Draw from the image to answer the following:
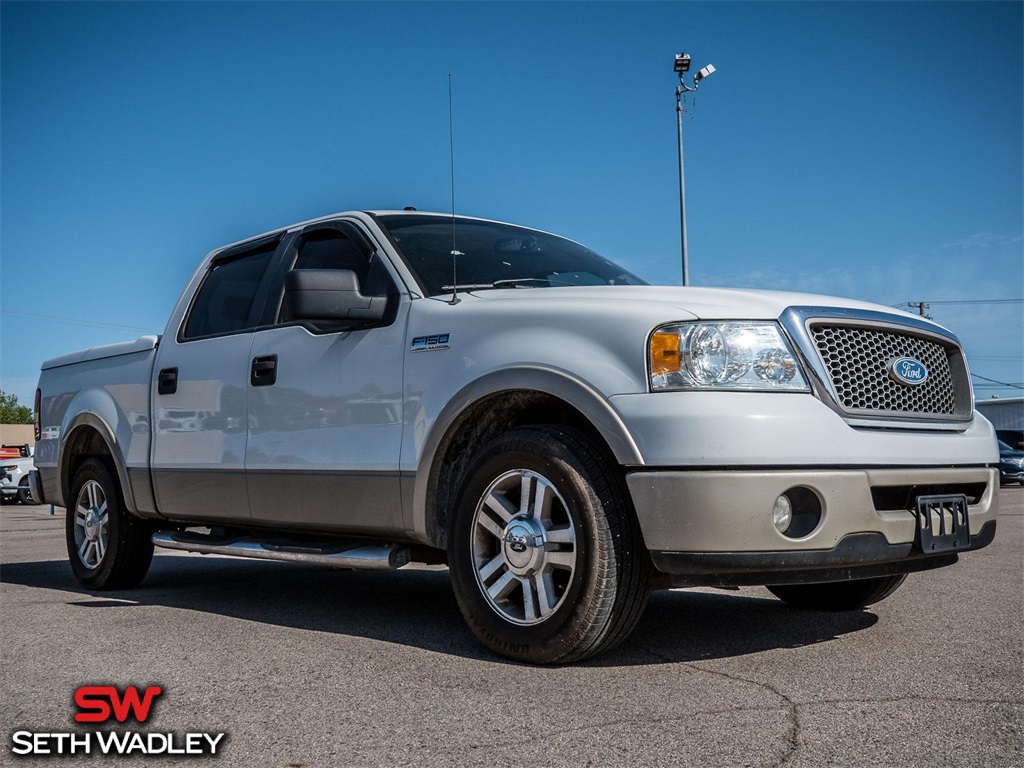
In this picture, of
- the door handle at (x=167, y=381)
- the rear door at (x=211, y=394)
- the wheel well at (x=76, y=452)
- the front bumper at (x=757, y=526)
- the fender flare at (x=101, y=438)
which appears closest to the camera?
the front bumper at (x=757, y=526)

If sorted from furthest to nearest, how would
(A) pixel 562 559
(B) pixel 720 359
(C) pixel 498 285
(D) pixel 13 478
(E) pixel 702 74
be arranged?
1. (D) pixel 13 478
2. (E) pixel 702 74
3. (C) pixel 498 285
4. (A) pixel 562 559
5. (B) pixel 720 359

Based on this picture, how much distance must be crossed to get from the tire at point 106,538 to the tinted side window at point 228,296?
1206 millimetres

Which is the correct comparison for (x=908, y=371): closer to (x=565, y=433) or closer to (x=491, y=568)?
(x=565, y=433)

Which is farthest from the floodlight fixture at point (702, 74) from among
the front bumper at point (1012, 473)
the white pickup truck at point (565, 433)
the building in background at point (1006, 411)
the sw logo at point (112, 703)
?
the building in background at point (1006, 411)

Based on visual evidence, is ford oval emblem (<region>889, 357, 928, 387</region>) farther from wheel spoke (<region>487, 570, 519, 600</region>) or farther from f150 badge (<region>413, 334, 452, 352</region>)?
f150 badge (<region>413, 334, 452, 352</region>)

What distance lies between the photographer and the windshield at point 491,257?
491 centimetres

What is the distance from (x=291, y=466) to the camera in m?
5.05

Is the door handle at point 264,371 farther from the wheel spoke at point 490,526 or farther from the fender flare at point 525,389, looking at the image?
the wheel spoke at point 490,526

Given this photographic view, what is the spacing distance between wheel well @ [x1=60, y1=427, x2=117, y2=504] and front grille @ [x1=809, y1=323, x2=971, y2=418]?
16.0ft

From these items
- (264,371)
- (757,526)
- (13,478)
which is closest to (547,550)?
(757,526)

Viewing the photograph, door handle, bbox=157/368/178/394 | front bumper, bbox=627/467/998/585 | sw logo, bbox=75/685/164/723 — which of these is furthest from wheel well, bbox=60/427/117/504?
front bumper, bbox=627/467/998/585

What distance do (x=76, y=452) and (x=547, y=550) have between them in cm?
444

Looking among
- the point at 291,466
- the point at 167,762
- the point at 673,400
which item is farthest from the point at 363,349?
the point at 167,762

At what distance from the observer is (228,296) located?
6086 mm
